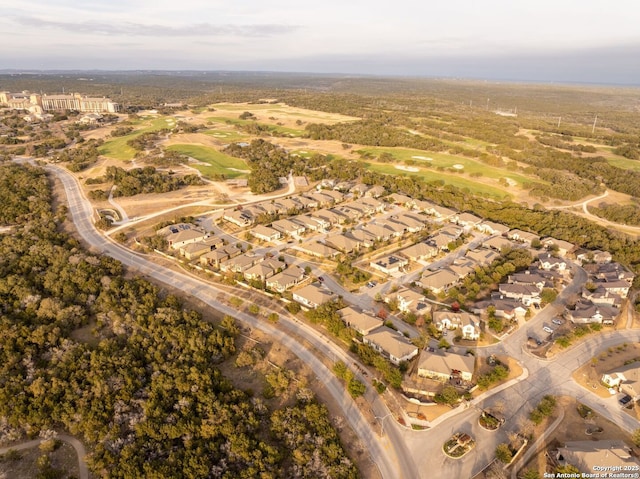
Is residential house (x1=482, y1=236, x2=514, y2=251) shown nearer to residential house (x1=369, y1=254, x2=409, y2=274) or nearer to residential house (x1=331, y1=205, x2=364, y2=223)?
residential house (x1=369, y1=254, x2=409, y2=274)

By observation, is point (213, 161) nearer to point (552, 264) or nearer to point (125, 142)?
point (125, 142)

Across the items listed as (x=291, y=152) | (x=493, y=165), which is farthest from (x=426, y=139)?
(x=291, y=152)

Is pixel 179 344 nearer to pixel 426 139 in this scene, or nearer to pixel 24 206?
pixel 24 206

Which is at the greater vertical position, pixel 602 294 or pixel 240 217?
pixel 240 217

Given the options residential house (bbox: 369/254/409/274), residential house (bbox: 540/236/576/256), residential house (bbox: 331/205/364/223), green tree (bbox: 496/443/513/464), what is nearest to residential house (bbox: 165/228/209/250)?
residential house (bbox: 331/205/364/223)

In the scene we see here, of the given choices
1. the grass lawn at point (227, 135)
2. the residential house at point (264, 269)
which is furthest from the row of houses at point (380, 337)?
the grass lawn at point (227, 135)

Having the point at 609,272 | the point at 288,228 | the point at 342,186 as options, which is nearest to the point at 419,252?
the point at 288,228
